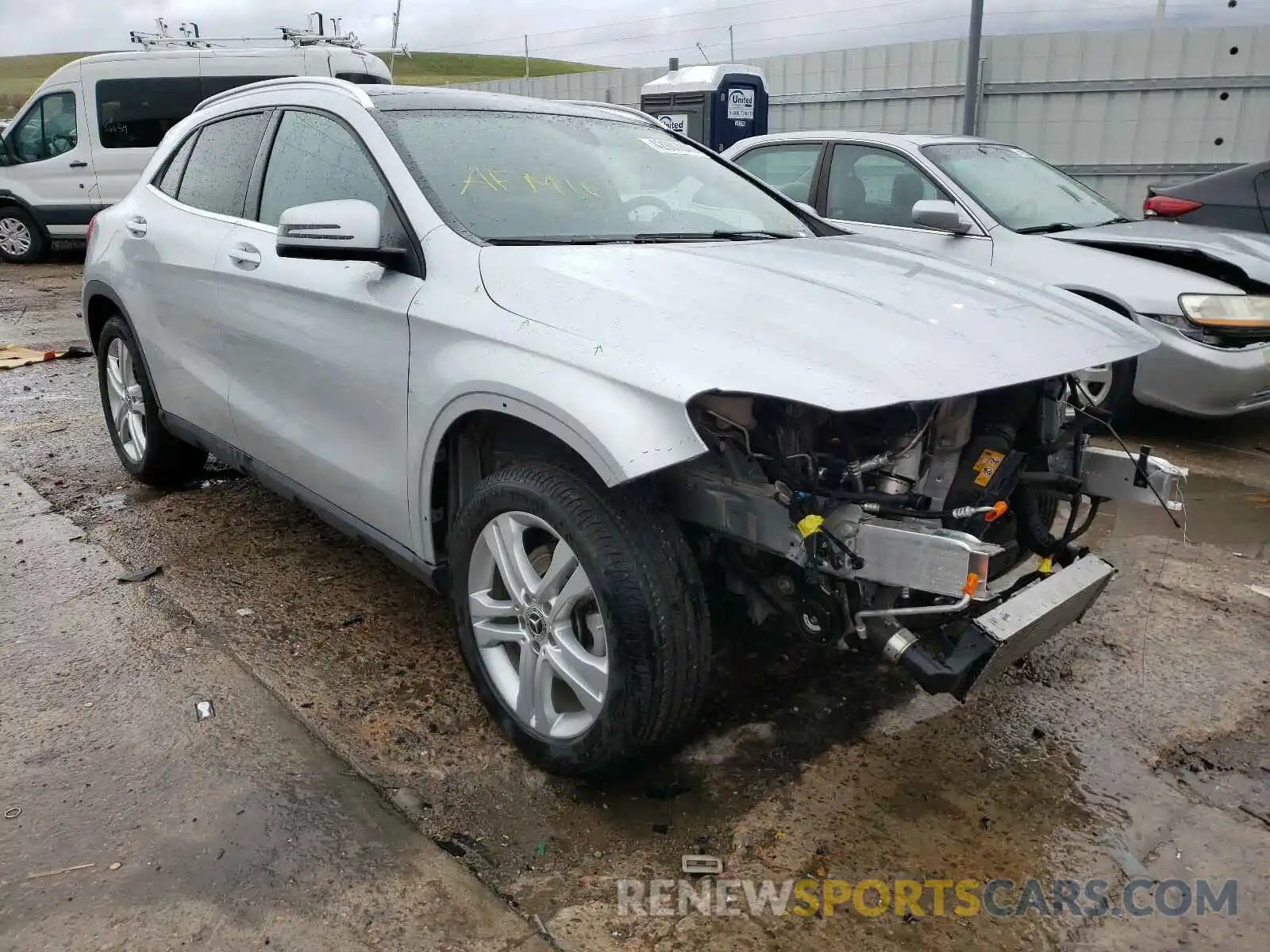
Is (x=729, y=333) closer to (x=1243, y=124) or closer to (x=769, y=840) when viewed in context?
(x=769, y=840)

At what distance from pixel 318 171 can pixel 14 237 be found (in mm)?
13225

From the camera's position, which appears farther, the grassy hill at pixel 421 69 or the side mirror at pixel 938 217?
the grassy hill at pixel 421 69

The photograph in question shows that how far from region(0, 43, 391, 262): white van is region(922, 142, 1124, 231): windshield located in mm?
8647

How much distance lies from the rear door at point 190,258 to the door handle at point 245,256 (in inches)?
6.0

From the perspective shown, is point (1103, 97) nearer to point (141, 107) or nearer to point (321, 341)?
point (321, 341)

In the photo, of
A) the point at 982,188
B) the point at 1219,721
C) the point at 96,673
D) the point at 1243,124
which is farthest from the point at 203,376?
the point at 1243,124

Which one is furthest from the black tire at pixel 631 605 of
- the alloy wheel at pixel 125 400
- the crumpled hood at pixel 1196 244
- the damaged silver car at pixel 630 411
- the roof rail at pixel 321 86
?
the crumpled hood at pixel 1196 244

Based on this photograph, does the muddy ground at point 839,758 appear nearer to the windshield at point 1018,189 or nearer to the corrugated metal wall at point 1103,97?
the windshield at point 1018,189

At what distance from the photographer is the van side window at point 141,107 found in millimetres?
12773

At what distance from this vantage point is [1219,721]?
2.89m

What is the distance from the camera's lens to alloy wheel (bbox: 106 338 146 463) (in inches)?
181

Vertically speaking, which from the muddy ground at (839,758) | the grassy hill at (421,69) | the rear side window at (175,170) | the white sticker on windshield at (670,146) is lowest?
the muddy ground at (839,758)

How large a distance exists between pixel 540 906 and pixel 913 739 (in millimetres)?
1187

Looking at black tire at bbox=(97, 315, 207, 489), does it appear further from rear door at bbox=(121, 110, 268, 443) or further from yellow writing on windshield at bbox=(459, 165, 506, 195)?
yellow writing on windshield at bbox=(459, 165, 506, 195)
